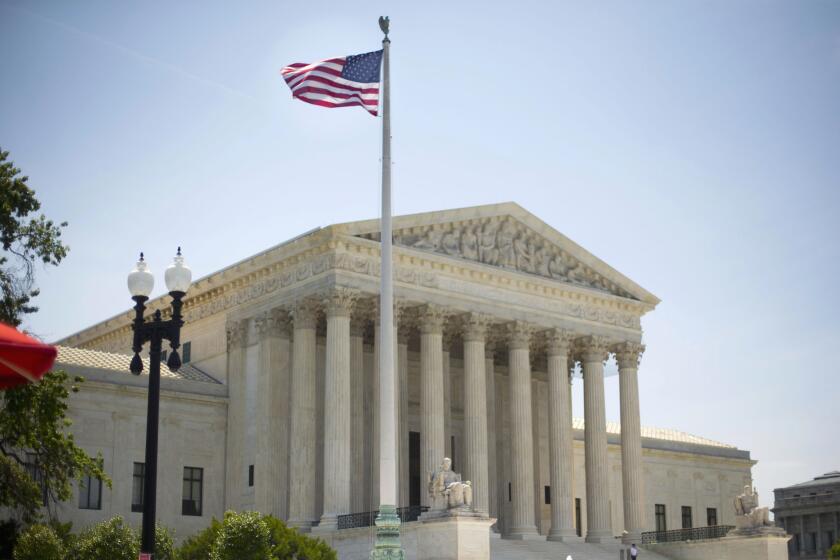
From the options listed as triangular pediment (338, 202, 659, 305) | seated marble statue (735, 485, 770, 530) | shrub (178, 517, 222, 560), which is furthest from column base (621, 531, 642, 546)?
shrub (178, 517, 222, 560)

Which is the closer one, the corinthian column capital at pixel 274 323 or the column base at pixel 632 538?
the corinthian column capital at pixel 274 323

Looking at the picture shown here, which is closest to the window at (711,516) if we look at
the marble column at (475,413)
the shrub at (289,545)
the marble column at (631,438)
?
the marble column at (631,438)

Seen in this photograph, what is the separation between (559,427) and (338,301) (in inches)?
562

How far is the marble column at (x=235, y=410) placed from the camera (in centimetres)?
5334

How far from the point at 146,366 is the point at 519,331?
58.1 feet

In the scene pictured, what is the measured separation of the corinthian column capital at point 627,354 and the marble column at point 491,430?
6356 millimetres

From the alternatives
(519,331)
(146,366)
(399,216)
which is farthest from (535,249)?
(146,366)

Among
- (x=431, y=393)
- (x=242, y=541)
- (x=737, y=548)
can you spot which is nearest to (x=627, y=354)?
(x=737, y=548)

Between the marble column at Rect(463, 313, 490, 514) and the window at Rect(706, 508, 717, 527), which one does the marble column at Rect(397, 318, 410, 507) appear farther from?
the window at Rect(706, 508, 717, 527)

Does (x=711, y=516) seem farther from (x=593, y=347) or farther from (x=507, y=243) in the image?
(x=507, y=243)

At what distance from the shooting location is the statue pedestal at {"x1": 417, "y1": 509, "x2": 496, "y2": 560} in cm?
4247

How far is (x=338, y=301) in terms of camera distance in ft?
161

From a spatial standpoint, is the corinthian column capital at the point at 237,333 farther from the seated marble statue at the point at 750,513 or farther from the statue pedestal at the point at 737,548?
the seated marble statue at the point at 750,513

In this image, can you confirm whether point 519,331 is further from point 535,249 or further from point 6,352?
point 6,352
